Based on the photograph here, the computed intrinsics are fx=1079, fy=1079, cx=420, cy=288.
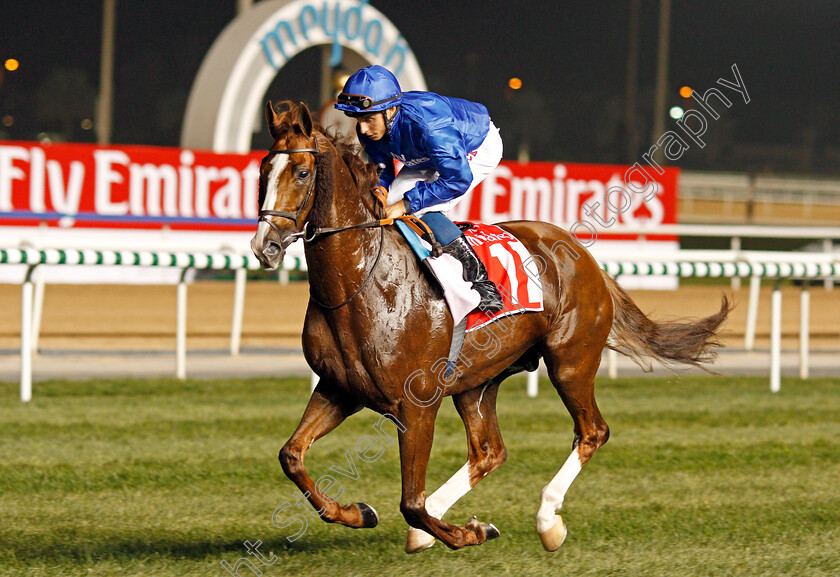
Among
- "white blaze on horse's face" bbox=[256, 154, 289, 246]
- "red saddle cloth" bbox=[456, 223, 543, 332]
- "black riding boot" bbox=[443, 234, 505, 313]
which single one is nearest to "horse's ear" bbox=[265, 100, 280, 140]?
"white blaze on horse's face" bbox=[256, 154, 289, 246]

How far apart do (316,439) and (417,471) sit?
13.3 inches

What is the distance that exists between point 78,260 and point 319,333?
3.31 m

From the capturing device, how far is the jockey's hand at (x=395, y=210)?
329cm

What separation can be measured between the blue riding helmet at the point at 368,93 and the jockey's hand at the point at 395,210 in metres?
0.29

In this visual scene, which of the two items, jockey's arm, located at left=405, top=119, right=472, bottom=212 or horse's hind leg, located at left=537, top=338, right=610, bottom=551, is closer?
jockey's arm, located at left=405, top=119, right=472, bottom=212

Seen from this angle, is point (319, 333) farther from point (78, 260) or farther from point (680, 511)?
point (78, 260)

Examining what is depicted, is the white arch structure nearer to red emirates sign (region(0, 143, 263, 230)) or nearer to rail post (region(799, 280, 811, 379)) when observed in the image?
red emirates sign (region(0, 143, 263, 230))

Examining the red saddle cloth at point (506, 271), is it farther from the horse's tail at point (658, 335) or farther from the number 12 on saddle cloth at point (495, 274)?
the horse's tail at point (658, 335)

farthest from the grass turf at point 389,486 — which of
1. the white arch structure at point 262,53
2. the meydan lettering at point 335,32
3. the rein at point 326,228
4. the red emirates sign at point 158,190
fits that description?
the meydan lettering at point 335,32

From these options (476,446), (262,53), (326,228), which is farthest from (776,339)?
(262,53)

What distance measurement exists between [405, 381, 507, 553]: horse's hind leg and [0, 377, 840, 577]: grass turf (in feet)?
→ 0.66

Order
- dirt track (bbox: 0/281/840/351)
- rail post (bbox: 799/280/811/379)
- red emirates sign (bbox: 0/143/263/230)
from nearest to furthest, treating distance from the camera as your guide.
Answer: rail post (bbox: 799/280/811/379) → dirt track (bbox: 0/281/840/351) → red emirates sign (bbox: 0/143/263/230)

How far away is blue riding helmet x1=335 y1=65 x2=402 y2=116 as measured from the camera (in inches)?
126

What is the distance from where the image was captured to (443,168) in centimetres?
334
